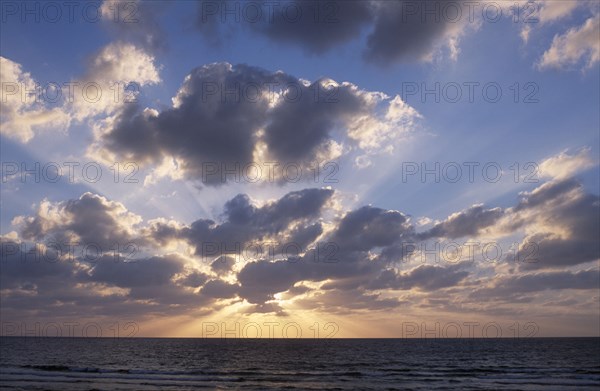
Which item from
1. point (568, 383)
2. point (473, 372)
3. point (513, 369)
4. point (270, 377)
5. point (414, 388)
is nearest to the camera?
point (414, 388)

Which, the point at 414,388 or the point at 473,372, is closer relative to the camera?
the point at 414,388

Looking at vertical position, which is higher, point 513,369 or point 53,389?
point 53,389

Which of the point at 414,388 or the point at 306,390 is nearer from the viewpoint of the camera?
the point at 306,390

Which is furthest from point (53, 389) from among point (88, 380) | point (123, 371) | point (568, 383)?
point (568, 383)

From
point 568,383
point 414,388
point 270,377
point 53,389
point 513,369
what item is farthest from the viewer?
point 513,369

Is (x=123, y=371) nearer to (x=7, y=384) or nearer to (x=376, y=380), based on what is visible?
(x=7, y=384)

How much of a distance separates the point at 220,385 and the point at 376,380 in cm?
2027

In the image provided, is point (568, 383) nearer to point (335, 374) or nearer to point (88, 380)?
point (335, 374)

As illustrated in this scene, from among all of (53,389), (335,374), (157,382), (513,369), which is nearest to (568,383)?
(513,369)

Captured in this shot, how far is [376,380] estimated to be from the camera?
62375mm

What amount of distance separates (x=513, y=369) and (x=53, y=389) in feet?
228

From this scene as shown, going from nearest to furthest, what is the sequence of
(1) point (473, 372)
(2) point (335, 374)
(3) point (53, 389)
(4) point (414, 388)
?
(3) point (53, 389) < (4) point (414, 388) < (2) point (335, 374) < (1) point (473, 372)

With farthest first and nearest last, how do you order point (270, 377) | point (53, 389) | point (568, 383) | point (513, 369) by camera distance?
point (513, 369) < point (270, 377) < point (568, 383) < point (53, 389)

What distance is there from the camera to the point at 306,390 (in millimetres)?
51344
